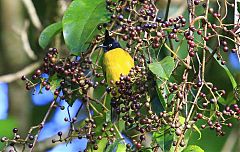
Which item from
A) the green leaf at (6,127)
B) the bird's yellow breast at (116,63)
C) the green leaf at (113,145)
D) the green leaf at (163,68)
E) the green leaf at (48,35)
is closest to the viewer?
the green leaf at (163,68)

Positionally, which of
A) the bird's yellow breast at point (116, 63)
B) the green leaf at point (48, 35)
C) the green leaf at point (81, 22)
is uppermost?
the green leaf at point (81, 22)

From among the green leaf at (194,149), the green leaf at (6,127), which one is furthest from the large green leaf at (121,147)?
the green leaf at (6,127)

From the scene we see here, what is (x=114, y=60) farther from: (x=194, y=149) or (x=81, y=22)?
(x=194, y=149)

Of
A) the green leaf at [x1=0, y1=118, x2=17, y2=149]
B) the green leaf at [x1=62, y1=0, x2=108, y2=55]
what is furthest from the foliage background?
the green leaf at [x1=62, y1=0, x2=108, y2=55]

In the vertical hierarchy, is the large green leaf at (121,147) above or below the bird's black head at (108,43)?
below

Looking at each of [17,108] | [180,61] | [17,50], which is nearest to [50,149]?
[17,108]

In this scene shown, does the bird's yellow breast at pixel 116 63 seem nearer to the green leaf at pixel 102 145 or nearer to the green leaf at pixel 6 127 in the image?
the green leaf at pixel 102 145

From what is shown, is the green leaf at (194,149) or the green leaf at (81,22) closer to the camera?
the green leaf at (194,149)
